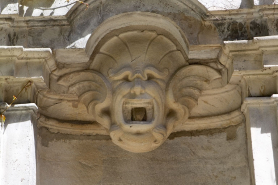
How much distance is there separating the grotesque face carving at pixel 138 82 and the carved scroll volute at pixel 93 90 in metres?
0.05

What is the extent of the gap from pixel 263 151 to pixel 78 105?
1.60 metres

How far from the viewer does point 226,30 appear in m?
5.16

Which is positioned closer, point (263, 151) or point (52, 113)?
point (263, 151)

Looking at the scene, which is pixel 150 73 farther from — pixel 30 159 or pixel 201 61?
pixel 30 159

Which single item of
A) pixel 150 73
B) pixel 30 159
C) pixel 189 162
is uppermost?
pixel 150 73

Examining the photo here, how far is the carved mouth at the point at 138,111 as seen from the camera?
521 centimetres

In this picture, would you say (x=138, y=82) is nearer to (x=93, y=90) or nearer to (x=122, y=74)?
(x=122, y=74)

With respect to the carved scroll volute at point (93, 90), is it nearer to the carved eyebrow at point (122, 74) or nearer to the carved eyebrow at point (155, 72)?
the carved eyebrow at point (122, 74)

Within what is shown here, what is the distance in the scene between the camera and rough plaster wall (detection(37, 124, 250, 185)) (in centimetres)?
566

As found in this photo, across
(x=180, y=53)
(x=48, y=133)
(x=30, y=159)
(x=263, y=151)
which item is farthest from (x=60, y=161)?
(x=263, y=151)

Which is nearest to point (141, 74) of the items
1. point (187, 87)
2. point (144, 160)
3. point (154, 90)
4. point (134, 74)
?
point (134, 74)

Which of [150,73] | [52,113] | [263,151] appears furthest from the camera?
[52,113]

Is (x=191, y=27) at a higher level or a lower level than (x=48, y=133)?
higher

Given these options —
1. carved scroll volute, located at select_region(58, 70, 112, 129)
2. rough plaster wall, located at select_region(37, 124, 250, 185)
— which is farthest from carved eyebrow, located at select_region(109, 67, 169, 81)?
rough plaster wall, located at select_region(37, 124, 250, 185)
